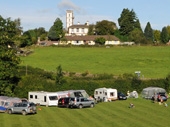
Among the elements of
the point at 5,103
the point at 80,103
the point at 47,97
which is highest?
the point at 5,103

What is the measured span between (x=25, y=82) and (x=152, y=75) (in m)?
24.9

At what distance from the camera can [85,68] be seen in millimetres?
71812

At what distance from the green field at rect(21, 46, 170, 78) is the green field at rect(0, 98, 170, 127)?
25133 mm

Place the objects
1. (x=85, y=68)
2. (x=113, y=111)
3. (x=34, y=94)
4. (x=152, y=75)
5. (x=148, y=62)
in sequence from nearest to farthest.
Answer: (x=113, y=111)
(x=34, y=94)
(x=152, y=75)
(x=85, y=68)
(x=148, y=62)

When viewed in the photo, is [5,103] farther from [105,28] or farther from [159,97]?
[105,28]

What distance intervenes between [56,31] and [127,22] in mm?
25342

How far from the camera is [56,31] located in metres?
138

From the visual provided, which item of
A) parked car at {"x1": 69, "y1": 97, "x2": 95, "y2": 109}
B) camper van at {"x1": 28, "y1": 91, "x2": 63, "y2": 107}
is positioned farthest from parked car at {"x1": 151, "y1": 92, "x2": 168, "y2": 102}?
camper van at {"x1": 28, "y1": 91, "x2": 63, "y2": 107}

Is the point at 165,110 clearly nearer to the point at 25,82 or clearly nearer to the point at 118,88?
the point at 118,88

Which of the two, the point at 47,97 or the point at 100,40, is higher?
the point at 100,40

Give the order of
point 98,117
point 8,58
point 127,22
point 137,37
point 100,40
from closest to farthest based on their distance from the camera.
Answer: point 98,117
point 8,58
point 100,40
point 137,37
point 127,22

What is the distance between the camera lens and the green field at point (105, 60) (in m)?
70.6

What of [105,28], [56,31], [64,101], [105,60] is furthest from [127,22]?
[64,101]

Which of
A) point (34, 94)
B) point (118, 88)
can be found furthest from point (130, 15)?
point (34, 94)
